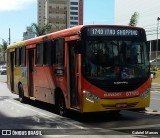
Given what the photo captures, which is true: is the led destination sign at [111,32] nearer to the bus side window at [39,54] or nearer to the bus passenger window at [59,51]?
the bus passenger window at [59,51]

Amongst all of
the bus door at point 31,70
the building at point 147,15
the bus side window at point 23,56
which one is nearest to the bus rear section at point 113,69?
the bus door at point 31,70

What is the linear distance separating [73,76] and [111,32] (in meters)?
1.80

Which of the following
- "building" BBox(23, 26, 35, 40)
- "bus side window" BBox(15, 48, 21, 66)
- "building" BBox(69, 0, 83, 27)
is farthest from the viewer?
"building" BBox(69, 0, 83, 27)

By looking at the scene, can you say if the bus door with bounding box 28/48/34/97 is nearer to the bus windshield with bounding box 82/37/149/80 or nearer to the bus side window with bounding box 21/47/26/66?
the bus side window with bounding box 21/47/26/66

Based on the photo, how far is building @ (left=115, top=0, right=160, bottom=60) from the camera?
69.5 meters

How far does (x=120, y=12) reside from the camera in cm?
8319

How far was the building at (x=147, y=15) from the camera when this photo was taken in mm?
69475

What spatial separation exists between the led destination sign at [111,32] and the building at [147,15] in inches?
1960

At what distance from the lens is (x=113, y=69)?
13070 mm

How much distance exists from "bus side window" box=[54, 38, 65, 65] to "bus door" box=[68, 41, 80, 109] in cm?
58

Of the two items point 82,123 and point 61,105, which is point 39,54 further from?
point 82,123

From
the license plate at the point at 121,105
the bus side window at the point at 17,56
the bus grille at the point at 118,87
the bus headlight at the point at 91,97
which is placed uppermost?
the bus side window at the point at 17,56

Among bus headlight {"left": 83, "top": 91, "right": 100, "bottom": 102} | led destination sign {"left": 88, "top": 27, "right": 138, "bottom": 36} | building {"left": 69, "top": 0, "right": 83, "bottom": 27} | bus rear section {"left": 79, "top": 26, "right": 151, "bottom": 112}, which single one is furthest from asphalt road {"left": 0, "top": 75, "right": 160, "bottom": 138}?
building {"left": 69, "top": 0, "right": 83, "bottom": 27}

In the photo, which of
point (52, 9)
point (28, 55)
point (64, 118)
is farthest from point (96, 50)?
point (52, 9)
